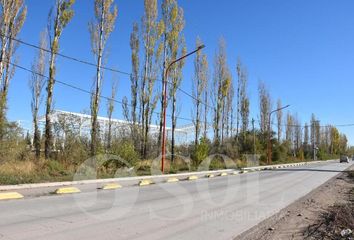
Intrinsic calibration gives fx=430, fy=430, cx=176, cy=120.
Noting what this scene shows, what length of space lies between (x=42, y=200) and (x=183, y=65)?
33.0 m

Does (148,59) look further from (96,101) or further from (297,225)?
(297,225)

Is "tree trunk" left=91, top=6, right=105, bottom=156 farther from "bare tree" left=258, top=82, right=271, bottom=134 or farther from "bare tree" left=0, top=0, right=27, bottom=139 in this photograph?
"bare tree" left=258, top=82, right=271, bottom=134

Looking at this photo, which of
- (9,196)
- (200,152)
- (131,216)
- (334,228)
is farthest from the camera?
(200,152)

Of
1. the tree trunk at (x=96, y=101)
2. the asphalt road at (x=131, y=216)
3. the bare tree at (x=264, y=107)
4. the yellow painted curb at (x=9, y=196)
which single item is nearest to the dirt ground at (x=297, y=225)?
the asphalt road at (x=131, y=216)

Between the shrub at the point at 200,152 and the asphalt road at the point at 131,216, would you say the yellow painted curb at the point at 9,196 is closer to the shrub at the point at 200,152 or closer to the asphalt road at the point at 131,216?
the asphalt road at the point at 131,216

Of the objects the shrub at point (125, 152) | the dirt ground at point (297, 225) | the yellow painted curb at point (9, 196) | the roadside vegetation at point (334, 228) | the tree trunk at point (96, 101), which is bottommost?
the dirt ground at point (297, 225)

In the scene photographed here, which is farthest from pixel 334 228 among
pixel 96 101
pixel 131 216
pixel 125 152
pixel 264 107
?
pixel 264 107

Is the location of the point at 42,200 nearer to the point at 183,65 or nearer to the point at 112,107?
the point at 183,65

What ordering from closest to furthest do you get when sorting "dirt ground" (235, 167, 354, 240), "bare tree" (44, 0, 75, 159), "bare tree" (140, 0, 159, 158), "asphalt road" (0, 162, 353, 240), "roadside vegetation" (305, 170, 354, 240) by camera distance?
"asphalt road" (0, 162, 353, 240) < "roadside vegetation" (305, 170, 354, 240) < "dirt ground" (235, 167, 354, 240) < "bare tree" (44, 0, 75, 159) < "bare tree" (140, 0, 159, 158)

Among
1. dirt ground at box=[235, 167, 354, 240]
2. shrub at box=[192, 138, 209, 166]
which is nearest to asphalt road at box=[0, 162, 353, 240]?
dirt ground at box=[235, 167, 354, 240]

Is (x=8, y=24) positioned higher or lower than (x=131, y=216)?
higher

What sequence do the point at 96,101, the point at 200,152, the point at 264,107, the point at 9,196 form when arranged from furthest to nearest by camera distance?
the point at 264,107 < the point at 200,152 < the point at 96,101 < the point at 9,196

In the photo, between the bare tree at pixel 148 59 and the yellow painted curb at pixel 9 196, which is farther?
the bare tree at pixel 148 59

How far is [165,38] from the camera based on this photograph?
42.6 m
